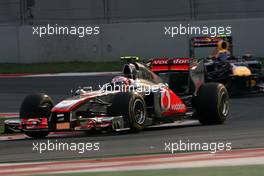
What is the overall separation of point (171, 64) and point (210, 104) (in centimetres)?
144

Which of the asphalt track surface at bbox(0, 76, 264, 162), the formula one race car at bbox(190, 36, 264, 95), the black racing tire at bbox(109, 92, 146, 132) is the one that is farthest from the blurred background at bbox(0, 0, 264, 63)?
the black racing tire at bbox(109, 92, 146, 132)

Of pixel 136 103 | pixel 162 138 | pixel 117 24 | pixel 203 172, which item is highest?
pixel 117 24

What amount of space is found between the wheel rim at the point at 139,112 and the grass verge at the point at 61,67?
58.9 feet

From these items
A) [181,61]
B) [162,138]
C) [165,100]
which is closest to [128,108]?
[162,138]

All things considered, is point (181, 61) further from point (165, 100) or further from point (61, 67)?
point (61, 67)

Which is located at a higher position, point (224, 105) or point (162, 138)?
point (224, 105)

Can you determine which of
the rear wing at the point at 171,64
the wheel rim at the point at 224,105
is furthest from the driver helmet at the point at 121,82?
the wheel rim at the point at 224,105

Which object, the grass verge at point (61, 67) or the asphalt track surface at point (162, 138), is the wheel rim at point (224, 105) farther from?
the grass verge at point (61, 67)

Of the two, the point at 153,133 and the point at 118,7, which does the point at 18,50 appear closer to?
the point at 118,7

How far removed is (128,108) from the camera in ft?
40.0

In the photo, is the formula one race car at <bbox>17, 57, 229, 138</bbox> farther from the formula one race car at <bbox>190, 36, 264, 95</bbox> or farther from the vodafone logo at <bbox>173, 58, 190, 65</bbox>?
the formula one race car at <bbox>190, 36, 264, 95</bbox>

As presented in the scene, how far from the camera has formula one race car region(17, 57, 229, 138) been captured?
12234 millimetres

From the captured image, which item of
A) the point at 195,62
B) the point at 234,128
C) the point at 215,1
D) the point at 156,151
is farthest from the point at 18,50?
the point at 156,151

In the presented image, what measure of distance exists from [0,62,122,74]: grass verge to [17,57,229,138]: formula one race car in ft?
52.5
